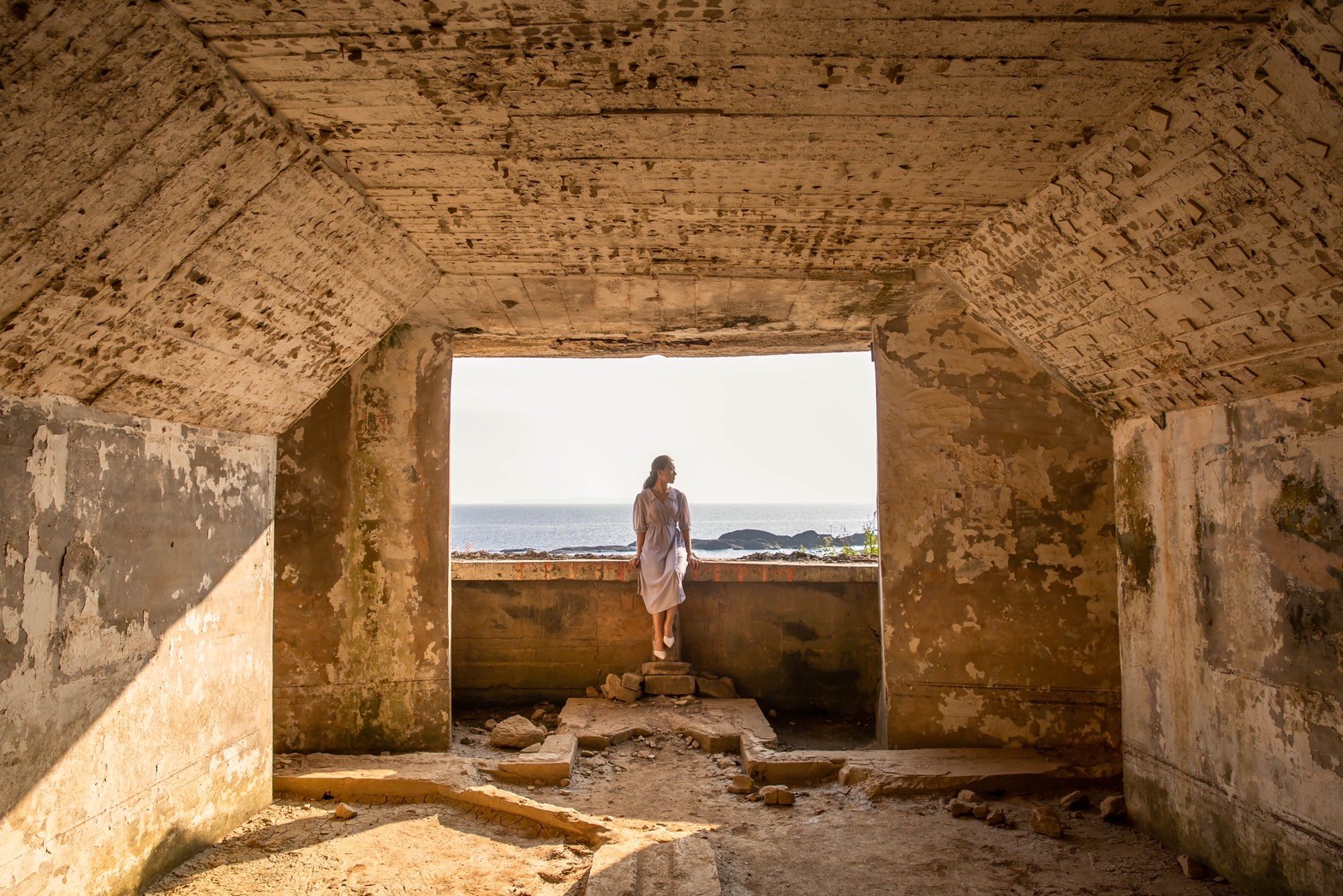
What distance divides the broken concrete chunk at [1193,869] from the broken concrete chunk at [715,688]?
11.6ft

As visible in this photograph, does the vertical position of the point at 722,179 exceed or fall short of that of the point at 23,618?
it exceeds it

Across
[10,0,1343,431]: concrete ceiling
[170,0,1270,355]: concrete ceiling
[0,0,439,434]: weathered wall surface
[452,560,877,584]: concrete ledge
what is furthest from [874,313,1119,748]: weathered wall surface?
[0,0,439,434]: weathered wall surface

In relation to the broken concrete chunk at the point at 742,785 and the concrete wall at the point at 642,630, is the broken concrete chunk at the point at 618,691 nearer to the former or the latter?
the concrete wall at the point at 642,630

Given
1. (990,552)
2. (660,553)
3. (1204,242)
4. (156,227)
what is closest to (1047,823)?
(990,552)

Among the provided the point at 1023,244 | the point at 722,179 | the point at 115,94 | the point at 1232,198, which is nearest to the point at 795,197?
the point at 722,179

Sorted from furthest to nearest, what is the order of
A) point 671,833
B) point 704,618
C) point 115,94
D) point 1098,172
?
point 704,618
point 671,833
point 1098,172
point 115,94

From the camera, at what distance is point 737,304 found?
4961 mm

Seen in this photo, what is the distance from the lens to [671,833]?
3.87 meters

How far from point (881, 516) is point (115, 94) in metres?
4.36

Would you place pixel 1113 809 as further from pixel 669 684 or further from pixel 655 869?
pixel 669 684

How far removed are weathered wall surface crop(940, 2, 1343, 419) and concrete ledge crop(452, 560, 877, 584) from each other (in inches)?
125

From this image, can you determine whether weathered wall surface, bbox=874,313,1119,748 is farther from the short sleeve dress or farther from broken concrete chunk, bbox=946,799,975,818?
the short sleeve dress

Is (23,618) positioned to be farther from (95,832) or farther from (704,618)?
(704,618)

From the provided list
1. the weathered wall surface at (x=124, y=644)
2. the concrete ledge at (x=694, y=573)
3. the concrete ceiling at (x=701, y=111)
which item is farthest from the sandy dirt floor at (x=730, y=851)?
the concrete ceiling at (x=701, y=111)
